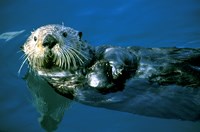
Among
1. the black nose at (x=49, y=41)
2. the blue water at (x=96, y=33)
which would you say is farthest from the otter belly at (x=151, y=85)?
the black nose at (x=49, y=41)

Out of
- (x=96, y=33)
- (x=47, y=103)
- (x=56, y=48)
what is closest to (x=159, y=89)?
(x=56, y=48)

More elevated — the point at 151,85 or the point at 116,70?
the point at 116,70

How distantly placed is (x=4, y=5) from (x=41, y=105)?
356cm

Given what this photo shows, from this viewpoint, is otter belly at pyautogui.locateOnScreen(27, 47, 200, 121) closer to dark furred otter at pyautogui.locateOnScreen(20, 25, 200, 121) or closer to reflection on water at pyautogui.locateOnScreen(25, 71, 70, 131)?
dark furred otter at pyautogui.locateOnScreen(20, 25, 200, 121)

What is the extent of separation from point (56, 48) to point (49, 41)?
13 cm

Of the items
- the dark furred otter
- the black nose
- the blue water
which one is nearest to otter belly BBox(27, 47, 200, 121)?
the dark furred otter

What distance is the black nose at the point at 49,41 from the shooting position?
544cm

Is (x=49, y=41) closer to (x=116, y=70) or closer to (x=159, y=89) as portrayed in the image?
(x=116, y=70)

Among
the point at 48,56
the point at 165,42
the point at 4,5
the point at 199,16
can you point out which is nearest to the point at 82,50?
the point at 48,56

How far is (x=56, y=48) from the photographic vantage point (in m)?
5.51

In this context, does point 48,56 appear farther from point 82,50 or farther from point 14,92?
point 14,92

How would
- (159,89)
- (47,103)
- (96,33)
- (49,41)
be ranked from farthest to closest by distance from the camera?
1. (96,33)
2. (47,103)
3. (49,41)
4. (159,89)

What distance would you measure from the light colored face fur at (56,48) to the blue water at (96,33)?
648mm

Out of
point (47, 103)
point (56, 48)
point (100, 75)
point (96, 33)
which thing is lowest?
point (47, 103)
